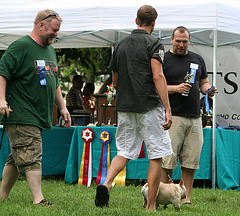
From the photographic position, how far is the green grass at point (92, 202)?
161 inches

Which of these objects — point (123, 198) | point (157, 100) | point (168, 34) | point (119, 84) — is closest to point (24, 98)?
point (119, 84)

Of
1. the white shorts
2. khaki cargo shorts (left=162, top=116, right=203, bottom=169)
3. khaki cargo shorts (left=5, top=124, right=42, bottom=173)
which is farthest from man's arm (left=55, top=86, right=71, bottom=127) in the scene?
khaki cargo shorts (left=162, top=116, right=203, bottom=169)

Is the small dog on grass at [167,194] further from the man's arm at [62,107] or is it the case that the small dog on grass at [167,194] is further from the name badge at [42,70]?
the name badge at [42,70]

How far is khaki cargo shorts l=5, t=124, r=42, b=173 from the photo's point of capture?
4207mm

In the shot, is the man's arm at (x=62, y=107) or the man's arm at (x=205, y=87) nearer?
the man's arm at (x=62, y=107)

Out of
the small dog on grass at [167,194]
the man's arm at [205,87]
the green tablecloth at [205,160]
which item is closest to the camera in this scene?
the small dog on grass at [167,194]

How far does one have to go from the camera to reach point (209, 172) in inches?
262

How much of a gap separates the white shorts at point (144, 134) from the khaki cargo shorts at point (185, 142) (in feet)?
2.55

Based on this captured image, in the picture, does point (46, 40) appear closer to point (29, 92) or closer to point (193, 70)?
point (29, 92)

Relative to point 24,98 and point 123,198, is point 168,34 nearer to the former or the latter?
point 123,198

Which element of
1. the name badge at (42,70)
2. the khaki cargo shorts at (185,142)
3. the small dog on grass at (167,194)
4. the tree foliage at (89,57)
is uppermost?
the tree foliage at (89,57)

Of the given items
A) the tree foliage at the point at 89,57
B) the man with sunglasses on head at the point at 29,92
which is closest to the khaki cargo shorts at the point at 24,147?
the man with sunglasses on head at the point at 29,92

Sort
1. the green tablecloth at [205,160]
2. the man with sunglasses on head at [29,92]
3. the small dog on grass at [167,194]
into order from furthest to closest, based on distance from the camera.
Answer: the green tablecloth at [205,160], the small dog on grass at [167,194], the man with sunglasses on head at [29,92]

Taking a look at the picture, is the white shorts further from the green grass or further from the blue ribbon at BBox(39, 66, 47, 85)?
the blue ribbon at BBox(39, 66, 47, 85)
